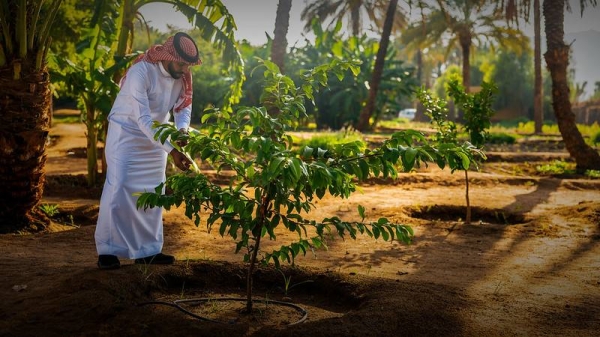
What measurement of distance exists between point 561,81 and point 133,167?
1173 cm

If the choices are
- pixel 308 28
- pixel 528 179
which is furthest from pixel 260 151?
pixel 308 28

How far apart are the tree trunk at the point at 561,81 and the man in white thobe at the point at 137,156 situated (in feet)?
36.2

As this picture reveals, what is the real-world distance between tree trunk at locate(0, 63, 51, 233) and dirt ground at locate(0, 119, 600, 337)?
1.27ft

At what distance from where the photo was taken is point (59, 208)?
9031 millimetres

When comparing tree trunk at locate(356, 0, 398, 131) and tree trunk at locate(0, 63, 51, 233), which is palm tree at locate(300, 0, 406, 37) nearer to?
tree trunk at locate(356, 0, 398, 131)

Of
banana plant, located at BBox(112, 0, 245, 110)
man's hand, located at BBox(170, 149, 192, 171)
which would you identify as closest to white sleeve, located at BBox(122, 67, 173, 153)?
man's hand, located at BBox(170, 149, 192, 171)

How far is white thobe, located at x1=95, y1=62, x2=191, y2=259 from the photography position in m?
5.27

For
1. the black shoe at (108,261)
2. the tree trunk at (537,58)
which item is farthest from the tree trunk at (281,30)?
the tree trunk at (537,58)

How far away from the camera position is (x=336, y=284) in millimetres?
5328

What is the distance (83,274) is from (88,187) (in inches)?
246

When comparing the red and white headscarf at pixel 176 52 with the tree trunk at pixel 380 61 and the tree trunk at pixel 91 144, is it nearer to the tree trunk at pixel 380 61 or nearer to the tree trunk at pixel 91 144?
the tree trunk at pixel 91 144

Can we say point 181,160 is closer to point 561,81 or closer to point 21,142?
point 21,142

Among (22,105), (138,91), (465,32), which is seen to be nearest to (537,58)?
(465,32)

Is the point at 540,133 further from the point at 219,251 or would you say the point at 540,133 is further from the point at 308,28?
the point at 219,251
